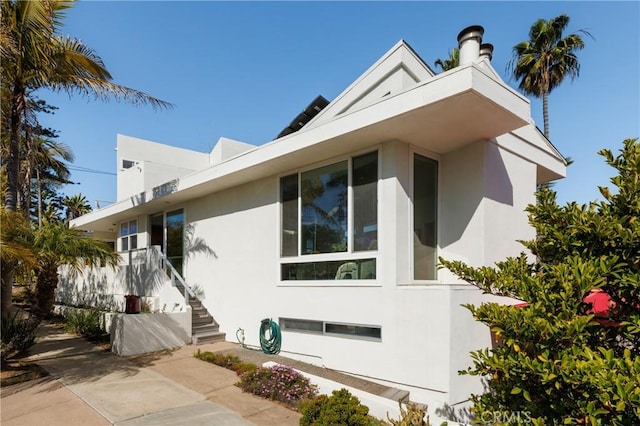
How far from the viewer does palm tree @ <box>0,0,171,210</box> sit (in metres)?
7.12

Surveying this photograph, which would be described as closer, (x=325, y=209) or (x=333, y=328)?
(x=333, y=328)

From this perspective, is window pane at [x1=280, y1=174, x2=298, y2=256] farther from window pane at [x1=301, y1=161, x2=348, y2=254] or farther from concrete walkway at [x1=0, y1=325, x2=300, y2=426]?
concrete walkway at [x1=0, y1=325, x2=300, y2=426]

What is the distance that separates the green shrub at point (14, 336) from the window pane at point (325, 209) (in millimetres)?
6039

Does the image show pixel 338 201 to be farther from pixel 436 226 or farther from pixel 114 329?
pixel 114 329

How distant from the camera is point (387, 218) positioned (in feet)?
21.6

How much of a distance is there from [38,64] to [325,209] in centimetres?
659

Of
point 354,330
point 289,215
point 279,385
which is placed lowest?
point 279,385

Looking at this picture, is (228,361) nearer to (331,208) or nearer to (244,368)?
(244,368)

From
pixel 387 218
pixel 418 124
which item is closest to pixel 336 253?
pixel 387 218

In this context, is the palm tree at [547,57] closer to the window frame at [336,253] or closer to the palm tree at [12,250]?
the window frame at [336,253]

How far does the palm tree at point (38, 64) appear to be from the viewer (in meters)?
7.12

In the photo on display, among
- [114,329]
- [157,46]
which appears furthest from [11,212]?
[157,46]

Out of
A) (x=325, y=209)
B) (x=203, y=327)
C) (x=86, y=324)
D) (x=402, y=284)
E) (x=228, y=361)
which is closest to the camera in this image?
(x=402, y=284)

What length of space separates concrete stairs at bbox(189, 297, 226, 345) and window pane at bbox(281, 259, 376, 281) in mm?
2927
